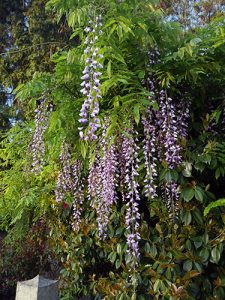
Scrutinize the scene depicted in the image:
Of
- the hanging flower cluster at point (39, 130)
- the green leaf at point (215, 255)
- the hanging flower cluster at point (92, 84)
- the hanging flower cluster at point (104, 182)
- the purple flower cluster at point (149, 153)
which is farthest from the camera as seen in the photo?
the hanging flower cluster at point (39, 130)

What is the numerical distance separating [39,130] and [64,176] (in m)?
0.43

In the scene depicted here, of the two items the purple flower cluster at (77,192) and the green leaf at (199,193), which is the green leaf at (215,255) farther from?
the purple flower cluster at (77,192)

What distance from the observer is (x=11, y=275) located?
17.9 feet

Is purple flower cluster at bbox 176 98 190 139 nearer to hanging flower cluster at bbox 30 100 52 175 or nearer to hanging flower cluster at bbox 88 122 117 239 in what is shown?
hanging flower cluster at bbox 88 122 117 239

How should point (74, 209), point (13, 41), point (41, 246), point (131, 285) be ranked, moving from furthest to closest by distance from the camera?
point (13, 41)
point (41, 246)
point (74, 209)
point (131, 285)

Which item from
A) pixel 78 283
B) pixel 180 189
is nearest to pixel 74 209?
pixel 78 283

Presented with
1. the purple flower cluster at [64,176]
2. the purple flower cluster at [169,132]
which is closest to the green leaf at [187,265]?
the purple flower cluster at [169,132]

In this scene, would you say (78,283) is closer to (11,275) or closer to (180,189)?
(180,189)

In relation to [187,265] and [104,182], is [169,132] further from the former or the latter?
[187,265]

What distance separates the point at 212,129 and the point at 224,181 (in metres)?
0.38

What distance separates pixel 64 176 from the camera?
305 centimetres

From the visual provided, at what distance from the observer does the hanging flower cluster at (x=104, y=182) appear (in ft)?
8.32

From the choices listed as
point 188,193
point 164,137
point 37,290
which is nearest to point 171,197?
point 188,193

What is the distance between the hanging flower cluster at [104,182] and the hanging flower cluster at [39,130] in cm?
44
